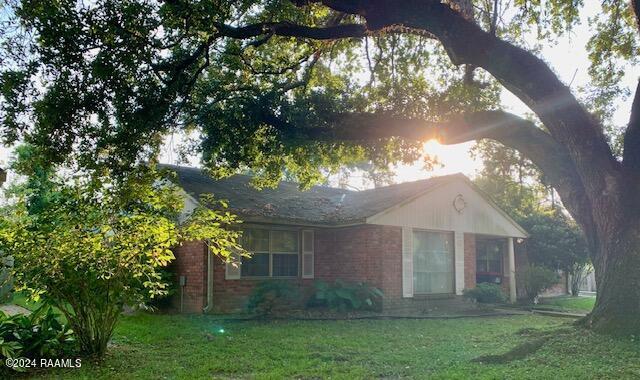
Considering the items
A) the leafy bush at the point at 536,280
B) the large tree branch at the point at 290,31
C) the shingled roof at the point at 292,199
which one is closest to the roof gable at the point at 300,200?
the shingled roof at the point at 292,199

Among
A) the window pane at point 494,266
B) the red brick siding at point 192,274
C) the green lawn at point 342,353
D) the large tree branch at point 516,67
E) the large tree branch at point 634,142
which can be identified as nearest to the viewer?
the green lawn at point 342,353

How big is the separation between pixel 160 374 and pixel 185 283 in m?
7.79

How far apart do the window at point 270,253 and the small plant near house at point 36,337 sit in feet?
23.4

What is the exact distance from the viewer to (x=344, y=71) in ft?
46.9

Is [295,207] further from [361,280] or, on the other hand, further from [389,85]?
[389,85]

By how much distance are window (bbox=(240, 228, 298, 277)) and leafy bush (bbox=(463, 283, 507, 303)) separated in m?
5.81

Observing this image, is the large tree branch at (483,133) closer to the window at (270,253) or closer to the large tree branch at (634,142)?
the large tree branch at (634,142)

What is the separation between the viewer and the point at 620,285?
24.9 ft

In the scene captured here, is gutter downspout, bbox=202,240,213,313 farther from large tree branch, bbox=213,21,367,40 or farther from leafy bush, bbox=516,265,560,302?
leafy bush, bbox=516,265,560,302

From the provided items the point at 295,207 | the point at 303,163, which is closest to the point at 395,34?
the point at 303,163

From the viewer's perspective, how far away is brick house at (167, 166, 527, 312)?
1362 cm

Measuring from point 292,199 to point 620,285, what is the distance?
414 inches

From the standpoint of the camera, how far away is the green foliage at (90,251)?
255 inches

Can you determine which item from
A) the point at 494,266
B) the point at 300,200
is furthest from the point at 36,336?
the point at 494,266
